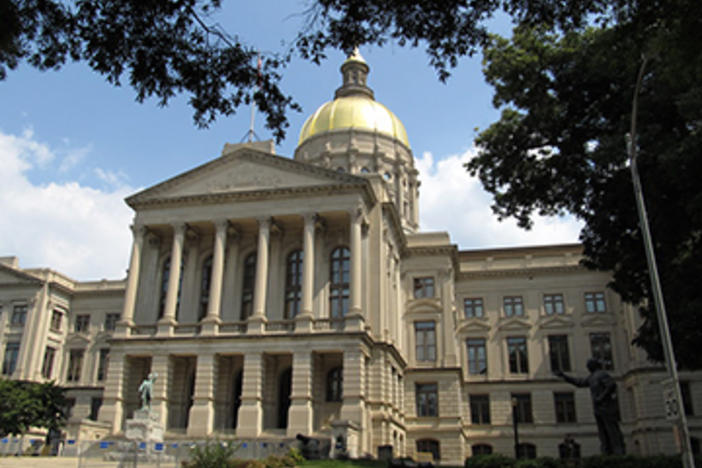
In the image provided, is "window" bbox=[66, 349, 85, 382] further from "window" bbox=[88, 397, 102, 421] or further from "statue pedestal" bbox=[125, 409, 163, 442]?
"statue pedestal" bbox=[125, 409, 163, 442]

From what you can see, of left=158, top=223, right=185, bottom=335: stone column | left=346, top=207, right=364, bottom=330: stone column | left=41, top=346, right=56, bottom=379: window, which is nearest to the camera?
left=346, top=207, right=364, bottom=330: stone column

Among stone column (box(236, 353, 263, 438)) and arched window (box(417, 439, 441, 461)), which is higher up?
stone column (box(236, 353, 263, 438))

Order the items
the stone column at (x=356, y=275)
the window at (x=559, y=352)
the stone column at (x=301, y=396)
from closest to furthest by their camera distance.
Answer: the stone column at (x=301, y=396), the stone column at (x=356, y=275), the window at (x=559, y=352)

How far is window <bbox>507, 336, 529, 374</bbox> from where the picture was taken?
51.8m

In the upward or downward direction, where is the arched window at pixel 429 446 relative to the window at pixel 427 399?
downward

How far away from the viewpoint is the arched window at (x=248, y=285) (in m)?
43.5

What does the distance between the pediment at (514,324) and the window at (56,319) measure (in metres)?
37.7

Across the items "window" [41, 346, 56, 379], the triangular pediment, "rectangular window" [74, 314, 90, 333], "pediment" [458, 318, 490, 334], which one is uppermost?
the triangular pediment

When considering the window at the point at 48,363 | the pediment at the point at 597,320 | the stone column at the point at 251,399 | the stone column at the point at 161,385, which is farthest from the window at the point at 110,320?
the pediment at the point at 597,320

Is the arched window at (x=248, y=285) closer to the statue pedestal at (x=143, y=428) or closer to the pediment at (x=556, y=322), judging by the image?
the statue pedestal at (x=143, y=428)

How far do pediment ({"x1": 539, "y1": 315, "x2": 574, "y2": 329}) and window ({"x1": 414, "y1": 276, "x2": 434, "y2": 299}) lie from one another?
999cm

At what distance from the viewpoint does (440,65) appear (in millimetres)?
11539

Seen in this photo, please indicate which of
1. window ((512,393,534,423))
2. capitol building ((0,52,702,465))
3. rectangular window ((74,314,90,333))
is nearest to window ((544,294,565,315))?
capitol building ((0,52,702,465))

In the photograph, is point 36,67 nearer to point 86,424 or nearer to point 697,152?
point 697,152
